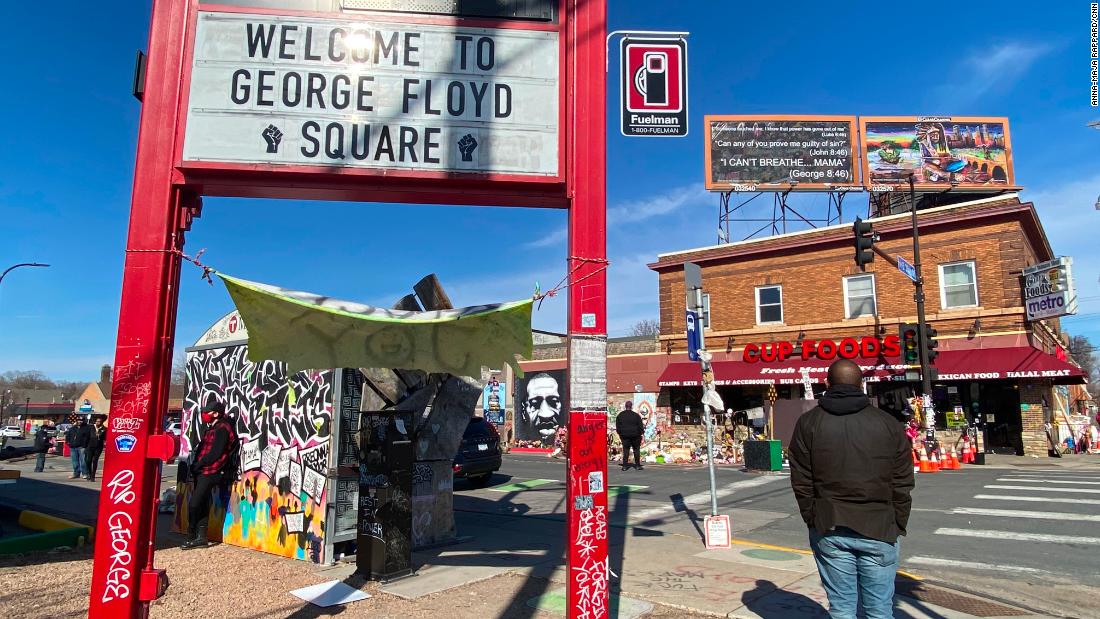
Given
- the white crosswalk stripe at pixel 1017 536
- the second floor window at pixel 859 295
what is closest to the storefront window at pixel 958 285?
the second floor window at pixel 859 295

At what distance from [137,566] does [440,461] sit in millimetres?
4133

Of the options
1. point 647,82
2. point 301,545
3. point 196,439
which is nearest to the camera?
point 647,82

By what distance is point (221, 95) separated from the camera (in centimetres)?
468

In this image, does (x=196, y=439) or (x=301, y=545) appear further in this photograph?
(x=196, y=439)

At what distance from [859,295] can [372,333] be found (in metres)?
21.1

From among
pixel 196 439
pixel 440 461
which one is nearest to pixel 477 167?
pixel 440 461

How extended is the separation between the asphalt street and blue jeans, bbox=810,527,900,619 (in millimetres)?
3287

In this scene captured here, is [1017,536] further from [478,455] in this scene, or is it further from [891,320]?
[891,320]

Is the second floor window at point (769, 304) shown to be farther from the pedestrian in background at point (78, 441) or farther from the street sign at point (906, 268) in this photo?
the pedestrian in background at point (78, 441)

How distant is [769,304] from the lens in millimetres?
24547

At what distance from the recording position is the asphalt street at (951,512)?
7.13 m

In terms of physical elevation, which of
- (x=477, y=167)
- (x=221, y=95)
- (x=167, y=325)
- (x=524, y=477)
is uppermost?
(x=221, y=95)

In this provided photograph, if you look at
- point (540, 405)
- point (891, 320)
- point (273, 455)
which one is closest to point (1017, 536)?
point (273, 455)

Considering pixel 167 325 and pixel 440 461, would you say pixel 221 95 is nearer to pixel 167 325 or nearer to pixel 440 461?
pixel 167 325
